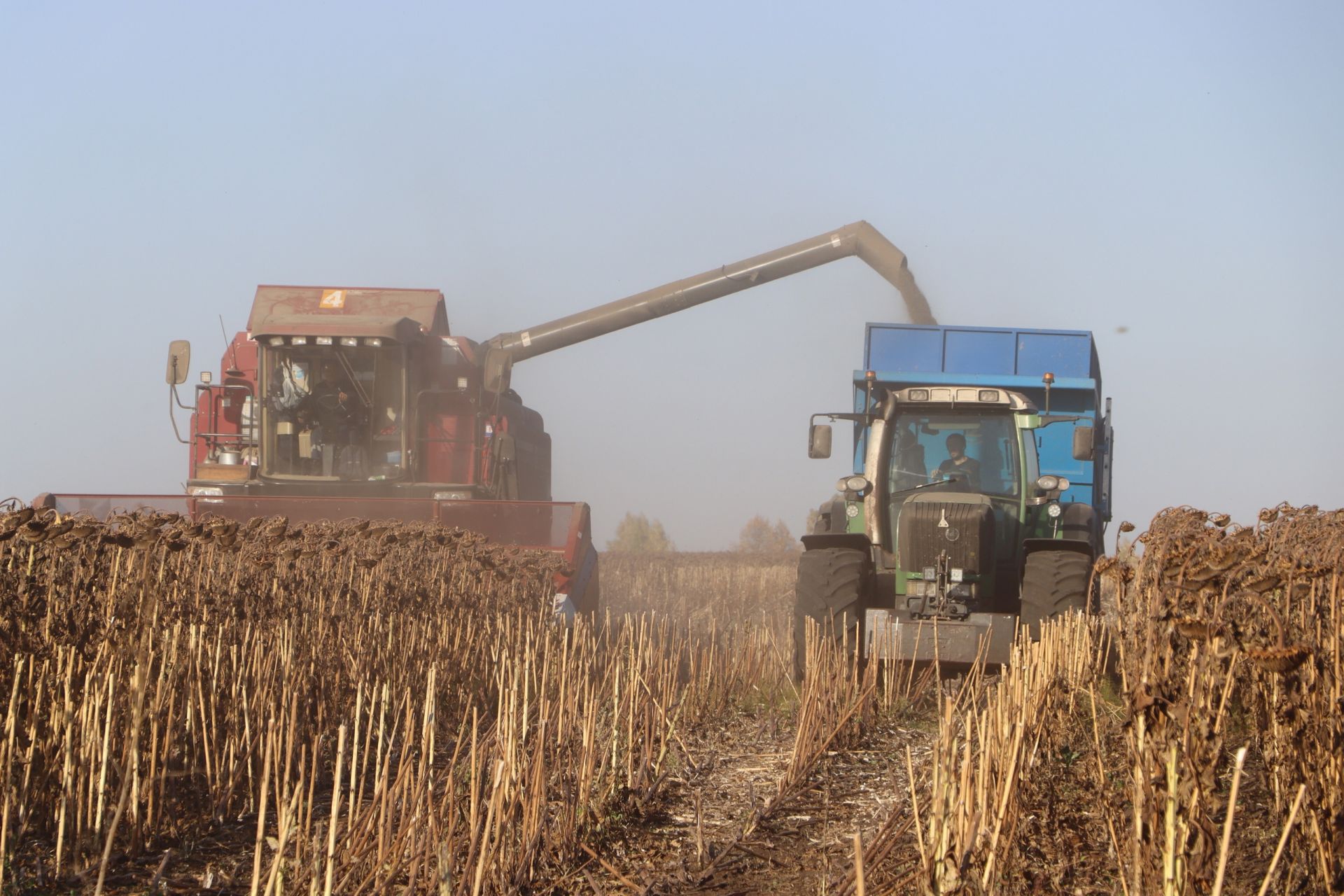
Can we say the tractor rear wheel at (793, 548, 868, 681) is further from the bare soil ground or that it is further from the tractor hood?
the tractor hood

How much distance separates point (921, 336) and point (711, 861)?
7.87 m

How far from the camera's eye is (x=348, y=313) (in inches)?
563

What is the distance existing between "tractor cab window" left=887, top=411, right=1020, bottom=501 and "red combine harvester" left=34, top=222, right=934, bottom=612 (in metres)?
3.58

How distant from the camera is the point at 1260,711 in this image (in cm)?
471

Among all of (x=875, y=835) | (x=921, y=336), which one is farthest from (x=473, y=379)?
(x=875, y=835)

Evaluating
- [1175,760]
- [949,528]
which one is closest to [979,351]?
[949,528]

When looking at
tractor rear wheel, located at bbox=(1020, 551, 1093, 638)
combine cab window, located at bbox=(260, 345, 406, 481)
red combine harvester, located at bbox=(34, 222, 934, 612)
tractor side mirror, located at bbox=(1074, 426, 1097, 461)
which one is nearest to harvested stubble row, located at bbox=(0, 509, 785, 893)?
tractor rear wheel, located at bbox=(1020, 551, 1093, 638)

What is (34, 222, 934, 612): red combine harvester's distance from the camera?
12047mm

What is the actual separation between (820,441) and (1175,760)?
649 cm

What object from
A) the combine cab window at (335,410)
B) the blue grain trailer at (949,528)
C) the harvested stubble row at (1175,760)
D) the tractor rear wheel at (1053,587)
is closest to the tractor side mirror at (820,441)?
the blue grain trailer at (949,528)

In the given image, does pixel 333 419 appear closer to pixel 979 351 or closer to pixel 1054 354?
pixel 979 351

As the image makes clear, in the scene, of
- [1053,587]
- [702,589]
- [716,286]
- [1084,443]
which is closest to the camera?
[1053,587]

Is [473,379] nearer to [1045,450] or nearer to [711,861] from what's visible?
[1045,450]

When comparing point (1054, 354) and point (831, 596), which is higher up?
point (1054, 354)
